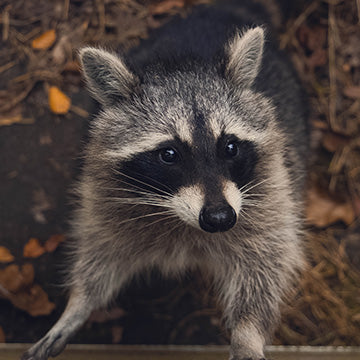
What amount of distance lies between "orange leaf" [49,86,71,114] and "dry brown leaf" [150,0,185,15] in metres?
0.71

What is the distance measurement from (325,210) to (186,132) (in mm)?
1378

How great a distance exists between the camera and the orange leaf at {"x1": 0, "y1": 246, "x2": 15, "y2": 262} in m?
2.52

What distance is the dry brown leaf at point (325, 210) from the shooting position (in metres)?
2.71

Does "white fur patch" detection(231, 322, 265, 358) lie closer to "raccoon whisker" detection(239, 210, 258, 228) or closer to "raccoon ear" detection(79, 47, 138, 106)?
"raccoon whisker" detection(239, 210, 258, 228)

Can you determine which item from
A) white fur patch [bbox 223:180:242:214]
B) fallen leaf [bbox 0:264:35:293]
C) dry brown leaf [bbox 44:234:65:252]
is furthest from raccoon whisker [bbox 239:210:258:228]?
fallen leaf [bbox 0:264:35:293]

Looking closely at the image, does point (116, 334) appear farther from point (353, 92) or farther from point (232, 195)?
point (353, 92)

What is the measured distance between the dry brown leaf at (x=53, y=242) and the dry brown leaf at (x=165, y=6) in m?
1.38

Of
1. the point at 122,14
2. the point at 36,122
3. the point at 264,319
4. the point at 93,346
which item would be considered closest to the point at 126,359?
the point at 93,346

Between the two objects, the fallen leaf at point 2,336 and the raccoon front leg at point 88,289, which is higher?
the raccoon front leg at point 88,289

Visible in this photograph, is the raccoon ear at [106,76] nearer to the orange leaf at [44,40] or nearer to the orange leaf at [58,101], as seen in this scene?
the orange leaf at [58,101]

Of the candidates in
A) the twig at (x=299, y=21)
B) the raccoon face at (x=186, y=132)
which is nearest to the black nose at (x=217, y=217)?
the raccoon face at (x=186, y=132)

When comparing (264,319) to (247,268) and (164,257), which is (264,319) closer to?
(247,268)

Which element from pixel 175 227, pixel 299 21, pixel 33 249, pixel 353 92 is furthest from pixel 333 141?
pixel 33 249

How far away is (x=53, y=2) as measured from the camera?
2.89 m
